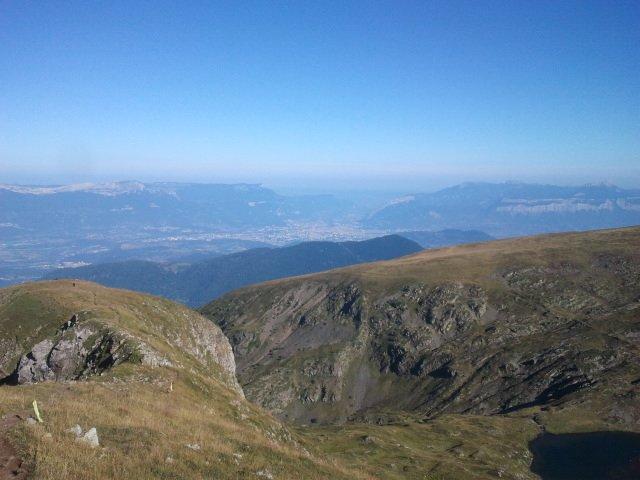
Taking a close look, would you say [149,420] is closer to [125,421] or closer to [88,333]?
[125,421]

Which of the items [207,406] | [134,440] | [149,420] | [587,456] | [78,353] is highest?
[134,440]

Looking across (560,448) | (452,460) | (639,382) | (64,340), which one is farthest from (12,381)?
(639,382)

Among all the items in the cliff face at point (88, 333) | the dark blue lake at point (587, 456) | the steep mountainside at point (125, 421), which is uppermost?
the steep mountainside at point (125, 421)

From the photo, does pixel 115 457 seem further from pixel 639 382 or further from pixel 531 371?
pixel 531 371

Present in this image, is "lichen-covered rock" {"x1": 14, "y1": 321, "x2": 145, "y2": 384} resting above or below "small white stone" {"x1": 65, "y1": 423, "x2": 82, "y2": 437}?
below

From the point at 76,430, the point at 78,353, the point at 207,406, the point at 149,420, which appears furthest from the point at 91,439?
the point at 78,353

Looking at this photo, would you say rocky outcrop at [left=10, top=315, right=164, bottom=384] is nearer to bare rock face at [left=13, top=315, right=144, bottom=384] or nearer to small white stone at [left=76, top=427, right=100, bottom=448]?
bare rock face at [left=13, top=315, right=144, bottom=384]

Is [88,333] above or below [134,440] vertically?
below

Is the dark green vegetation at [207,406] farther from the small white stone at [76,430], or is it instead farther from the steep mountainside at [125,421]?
the small white stone at [76,430]

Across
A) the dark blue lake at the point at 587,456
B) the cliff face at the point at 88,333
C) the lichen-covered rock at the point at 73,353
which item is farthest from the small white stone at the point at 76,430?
Answer: the dark blue lake at the point at 587,456

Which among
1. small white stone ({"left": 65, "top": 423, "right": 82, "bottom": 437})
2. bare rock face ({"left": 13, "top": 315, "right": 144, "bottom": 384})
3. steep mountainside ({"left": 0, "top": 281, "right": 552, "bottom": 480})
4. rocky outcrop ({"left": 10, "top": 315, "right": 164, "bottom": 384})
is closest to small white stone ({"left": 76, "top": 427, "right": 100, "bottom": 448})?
steep mountainside ({"left": 0, "top": 281, "right": 552, "bottom": 480})

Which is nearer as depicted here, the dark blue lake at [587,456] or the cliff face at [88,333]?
the cliff face at [88,333]

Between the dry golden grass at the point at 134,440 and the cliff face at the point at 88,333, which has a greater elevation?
the dry golden grass at the point at 134,440

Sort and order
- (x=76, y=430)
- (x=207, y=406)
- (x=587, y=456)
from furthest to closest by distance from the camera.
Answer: (x=587, y=456) → (x=207, y=406) → (x=76, y=430)
